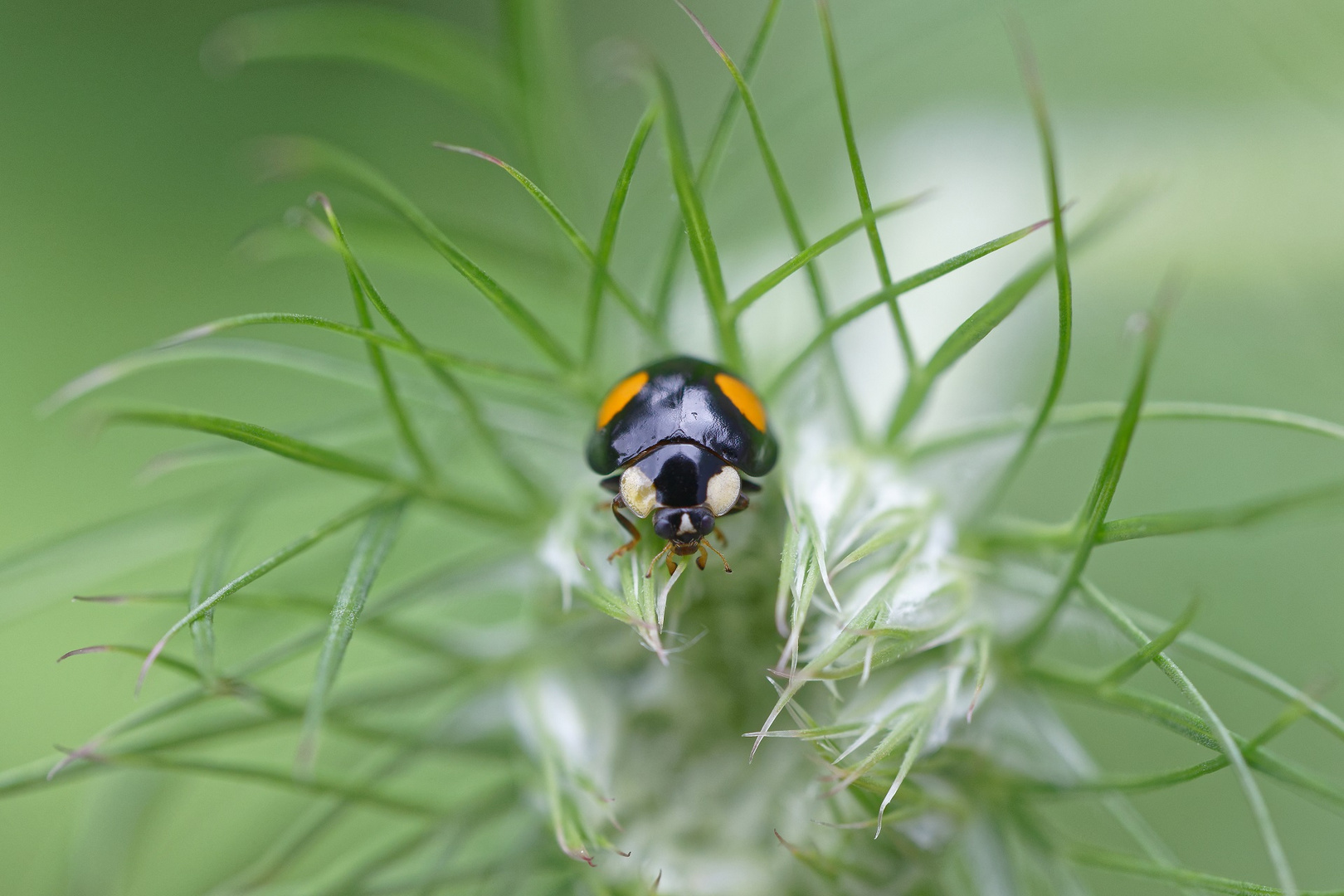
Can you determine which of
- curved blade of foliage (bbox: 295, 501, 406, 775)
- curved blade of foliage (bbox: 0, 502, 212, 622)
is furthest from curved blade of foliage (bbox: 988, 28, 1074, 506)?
curved blade of foliage (bbox: 0, 502, 212, 622)

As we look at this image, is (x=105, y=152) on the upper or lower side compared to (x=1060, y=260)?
upper

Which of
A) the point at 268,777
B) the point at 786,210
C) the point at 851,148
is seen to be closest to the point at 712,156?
the point at 786,210

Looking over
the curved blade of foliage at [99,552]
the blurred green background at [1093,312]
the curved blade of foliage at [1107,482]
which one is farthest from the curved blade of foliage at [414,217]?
the curved blade of foliage at [1107,482]

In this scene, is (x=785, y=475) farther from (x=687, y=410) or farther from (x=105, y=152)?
(x=105, y=152)

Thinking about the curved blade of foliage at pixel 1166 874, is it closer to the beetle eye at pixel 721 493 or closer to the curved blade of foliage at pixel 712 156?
the beetle eye at pixel 721 493

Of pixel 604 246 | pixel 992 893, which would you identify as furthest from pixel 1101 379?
pixel 604 246

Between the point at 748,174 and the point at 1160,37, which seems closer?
the point at 748,174
